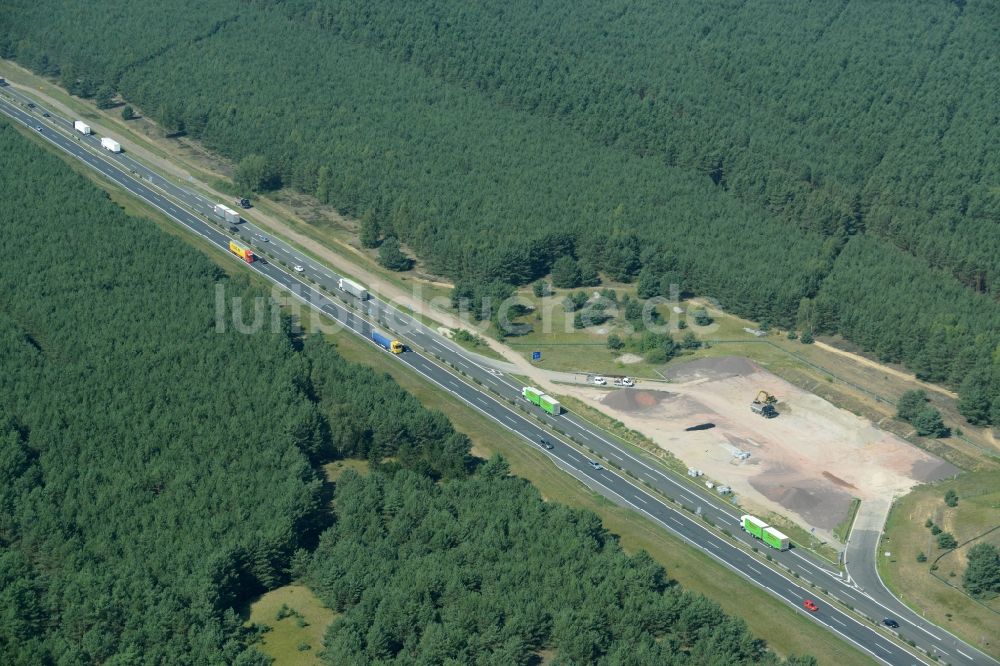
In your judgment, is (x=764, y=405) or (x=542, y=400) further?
(x=542, y=400)

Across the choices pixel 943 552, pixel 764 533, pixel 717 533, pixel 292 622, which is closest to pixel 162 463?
pixel 292 622

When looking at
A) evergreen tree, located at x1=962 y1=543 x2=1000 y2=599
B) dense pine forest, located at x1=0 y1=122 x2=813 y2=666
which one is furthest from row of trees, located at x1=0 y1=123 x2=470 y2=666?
evergreen tree, located at x1=962 y1=543 x2=1000 y2=599

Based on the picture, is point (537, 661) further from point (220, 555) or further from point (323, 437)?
point (323, 437)

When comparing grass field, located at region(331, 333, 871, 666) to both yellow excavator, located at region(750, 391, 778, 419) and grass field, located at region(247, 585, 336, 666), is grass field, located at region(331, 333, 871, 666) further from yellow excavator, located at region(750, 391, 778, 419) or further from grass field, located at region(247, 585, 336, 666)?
grass field, located at region(247, 585, 336, 666)

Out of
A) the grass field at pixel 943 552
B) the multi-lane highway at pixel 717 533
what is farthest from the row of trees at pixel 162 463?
the grass field at pixel 943 552

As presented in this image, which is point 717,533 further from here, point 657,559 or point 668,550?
point 657,559

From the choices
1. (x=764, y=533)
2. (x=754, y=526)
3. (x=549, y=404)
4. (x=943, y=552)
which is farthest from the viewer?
(x=549, y=404)
